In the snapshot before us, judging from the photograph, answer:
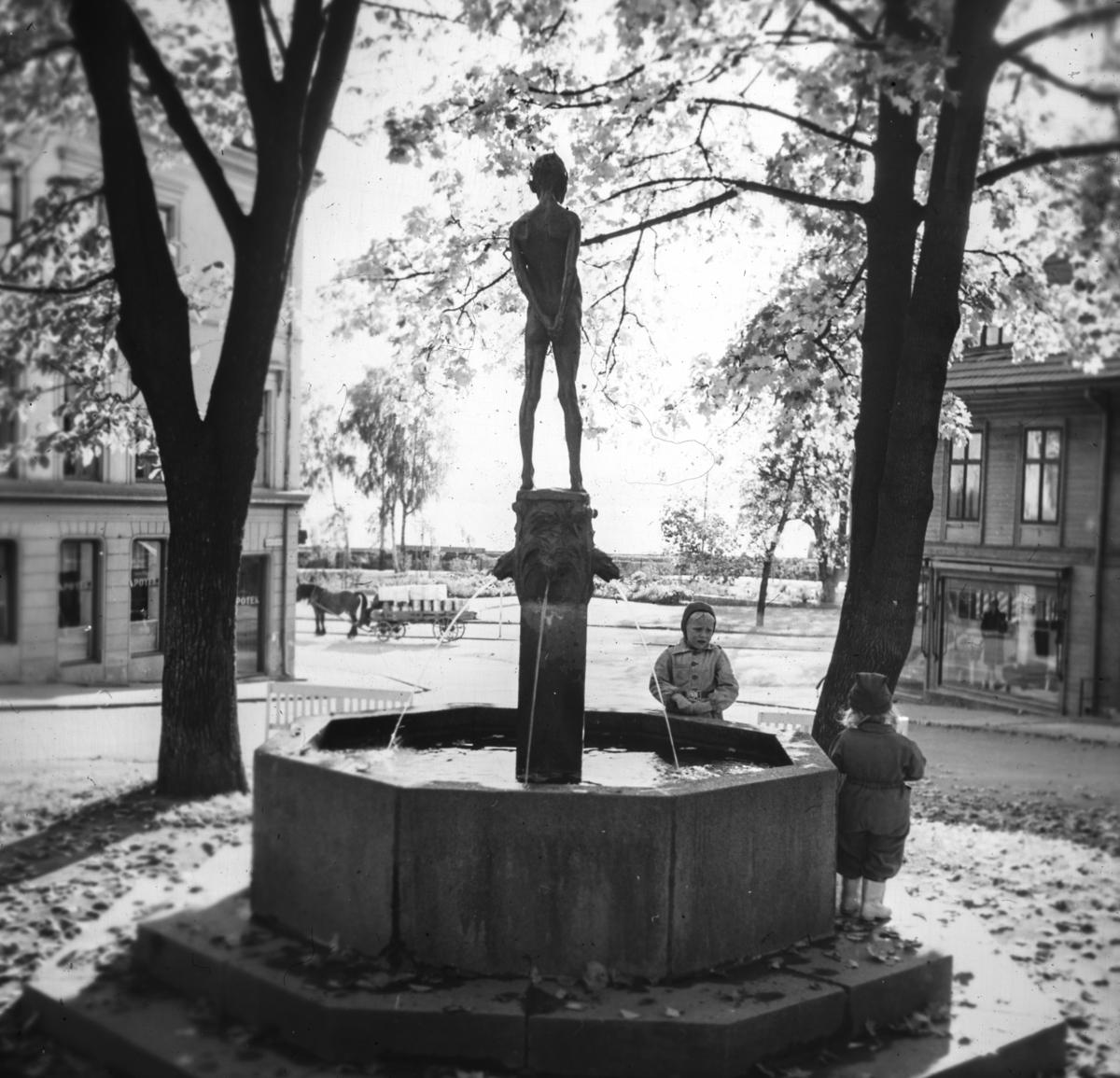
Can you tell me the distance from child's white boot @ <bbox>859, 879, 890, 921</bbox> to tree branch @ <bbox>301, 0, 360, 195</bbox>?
6234mm

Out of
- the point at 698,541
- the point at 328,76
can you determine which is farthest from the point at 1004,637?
the point at 328,76

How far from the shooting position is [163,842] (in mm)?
8008

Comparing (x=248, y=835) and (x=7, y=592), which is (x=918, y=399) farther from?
(x=7, y=592)

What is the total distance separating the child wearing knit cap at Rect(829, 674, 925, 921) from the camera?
623 cm

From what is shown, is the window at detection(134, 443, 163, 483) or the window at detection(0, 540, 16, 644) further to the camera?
the window at detection(134, 443, 163, 483)

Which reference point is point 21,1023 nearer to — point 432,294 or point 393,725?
point 393,725

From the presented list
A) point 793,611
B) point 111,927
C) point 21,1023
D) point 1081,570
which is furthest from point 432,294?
point 793,611

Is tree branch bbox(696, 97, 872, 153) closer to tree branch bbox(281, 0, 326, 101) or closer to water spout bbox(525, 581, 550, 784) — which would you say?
tree branch bbox(281, 0, 326, 101)

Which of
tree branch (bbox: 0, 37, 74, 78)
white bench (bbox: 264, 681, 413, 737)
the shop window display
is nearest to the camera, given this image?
tree branch (bbox: 0, 37, 74, 78)

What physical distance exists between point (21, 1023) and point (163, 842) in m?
2.92

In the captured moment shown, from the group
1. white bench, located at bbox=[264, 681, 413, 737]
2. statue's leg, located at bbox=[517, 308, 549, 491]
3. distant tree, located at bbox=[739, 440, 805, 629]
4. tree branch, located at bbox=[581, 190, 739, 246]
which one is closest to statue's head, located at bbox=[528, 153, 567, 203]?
statue's leg, located at bbox=[517, 308, 549, 491]

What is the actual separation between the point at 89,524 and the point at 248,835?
2.54 meters

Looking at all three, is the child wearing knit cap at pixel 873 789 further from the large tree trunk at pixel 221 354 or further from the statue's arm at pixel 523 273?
the large tree trunk at pixel 221 354

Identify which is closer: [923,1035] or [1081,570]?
[923,1035]
